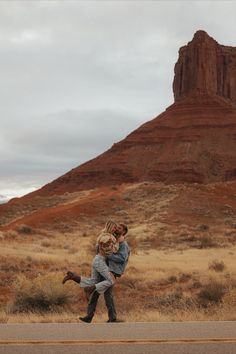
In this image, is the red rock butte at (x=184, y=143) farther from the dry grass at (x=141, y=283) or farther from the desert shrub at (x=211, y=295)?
the desert shrub at (x=211, y=295)

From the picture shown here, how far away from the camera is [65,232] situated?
146 ft

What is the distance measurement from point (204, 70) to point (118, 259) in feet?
358

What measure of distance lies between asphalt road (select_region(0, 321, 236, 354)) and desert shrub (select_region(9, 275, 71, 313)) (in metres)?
3.97

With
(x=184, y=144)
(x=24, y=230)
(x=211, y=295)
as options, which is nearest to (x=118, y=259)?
(x=211, y=295)

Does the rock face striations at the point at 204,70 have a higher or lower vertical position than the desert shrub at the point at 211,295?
higher

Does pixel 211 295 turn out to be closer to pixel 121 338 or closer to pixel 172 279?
pixel 172 279

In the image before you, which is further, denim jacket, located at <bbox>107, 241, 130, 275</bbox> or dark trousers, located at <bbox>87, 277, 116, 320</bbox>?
denim jacket, located at <bbox>107, 241, 130, 275</bbox>

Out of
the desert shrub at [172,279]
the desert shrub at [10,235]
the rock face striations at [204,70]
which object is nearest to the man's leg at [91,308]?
the desert shrub at [172,279]

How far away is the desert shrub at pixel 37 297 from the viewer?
12.2m

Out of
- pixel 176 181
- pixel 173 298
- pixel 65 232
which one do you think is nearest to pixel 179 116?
pixel 176 181

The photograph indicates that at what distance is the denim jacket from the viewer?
9.03m

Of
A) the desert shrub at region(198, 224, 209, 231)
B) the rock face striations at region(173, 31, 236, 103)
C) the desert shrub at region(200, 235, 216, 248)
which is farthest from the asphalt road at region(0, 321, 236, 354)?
the rock face striations at region(173, 31, 236, 103)

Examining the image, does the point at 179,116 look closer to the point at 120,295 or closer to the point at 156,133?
the point at 156,133

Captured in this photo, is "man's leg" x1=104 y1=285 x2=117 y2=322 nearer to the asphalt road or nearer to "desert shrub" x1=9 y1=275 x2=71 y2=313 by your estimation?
the asphalt road
